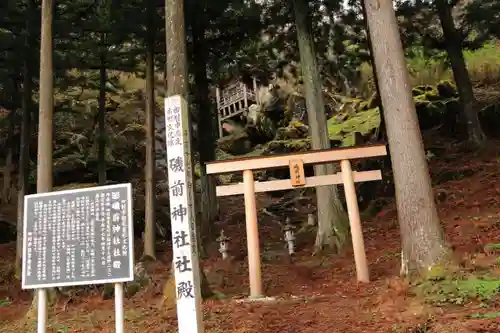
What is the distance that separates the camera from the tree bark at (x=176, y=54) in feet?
24.1

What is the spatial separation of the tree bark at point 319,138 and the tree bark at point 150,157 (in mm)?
4350

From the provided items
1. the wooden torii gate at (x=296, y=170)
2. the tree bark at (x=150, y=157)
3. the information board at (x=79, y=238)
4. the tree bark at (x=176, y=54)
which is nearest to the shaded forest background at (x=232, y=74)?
the tree bark at (x=150, y=157)

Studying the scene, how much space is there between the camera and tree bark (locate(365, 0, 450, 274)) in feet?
20.4

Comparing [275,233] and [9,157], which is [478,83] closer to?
[275,233]

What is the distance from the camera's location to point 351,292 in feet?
22.4

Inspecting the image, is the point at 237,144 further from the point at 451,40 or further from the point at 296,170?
the point at 296,170

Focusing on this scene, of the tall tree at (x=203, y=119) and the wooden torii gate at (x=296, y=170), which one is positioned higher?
the tall tree at (x=203, y=119)

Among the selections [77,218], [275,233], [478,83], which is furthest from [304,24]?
[478,83]

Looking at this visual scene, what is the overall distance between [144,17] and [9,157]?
361 inches

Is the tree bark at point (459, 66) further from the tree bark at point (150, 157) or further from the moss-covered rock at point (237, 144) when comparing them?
the moss-covered rock at point (237, 144)

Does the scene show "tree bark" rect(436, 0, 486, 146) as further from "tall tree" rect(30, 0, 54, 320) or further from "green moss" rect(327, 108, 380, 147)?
"tall tree" rect(30, 0, 54, 320)

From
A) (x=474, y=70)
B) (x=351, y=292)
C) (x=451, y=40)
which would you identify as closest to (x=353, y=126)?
(x=451, y=40)

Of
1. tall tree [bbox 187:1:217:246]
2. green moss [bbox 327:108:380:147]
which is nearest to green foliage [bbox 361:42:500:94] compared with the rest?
green moss [bbox 327:108:380:147]

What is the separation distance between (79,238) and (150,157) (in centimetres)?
755
